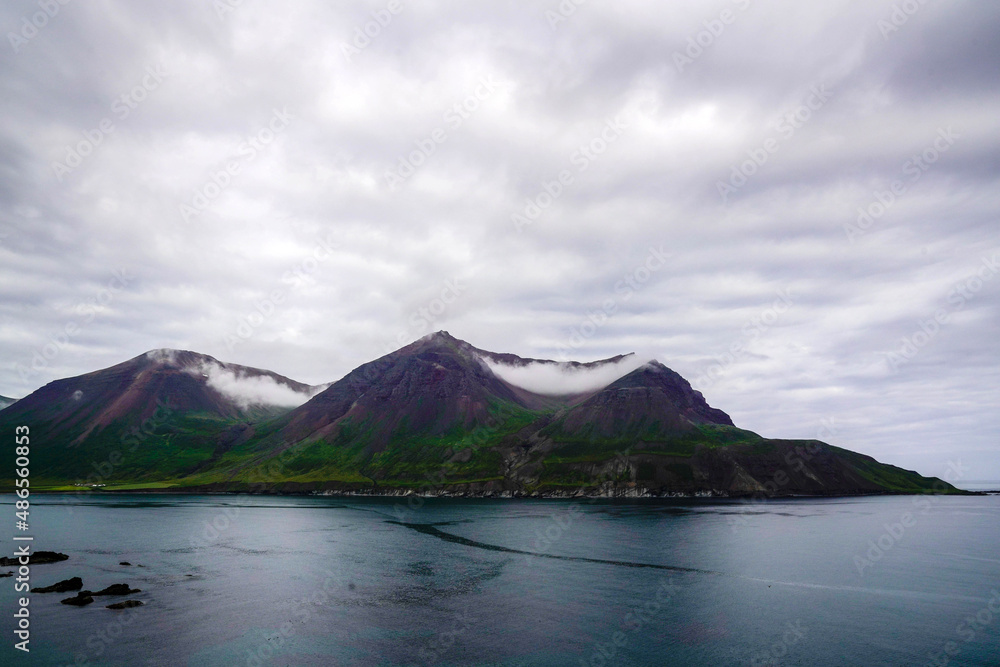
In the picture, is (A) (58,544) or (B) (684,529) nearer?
(A) (58,544)

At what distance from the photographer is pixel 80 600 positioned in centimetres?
7375

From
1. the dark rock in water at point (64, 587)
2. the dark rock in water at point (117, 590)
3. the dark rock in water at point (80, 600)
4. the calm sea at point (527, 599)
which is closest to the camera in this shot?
the calm sea at point (527, 599)

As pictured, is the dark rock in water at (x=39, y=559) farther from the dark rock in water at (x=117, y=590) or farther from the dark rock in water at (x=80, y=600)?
the dark rock in water at (x=80, y=600)

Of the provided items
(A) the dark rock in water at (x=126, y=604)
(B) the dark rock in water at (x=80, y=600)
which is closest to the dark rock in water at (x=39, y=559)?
(B) the dark rock in water at (x=80, y=600)

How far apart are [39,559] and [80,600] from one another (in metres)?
42.2

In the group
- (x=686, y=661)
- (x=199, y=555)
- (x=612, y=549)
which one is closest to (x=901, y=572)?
(x=612, y=549)

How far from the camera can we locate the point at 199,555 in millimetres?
116250

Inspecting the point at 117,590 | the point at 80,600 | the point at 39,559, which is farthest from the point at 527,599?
the point at 39,559

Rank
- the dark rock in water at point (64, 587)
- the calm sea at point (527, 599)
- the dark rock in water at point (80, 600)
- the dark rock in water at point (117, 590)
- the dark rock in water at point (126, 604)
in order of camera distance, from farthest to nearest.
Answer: the dark rock in water at point (64, 587), the dark rock in water at point (117, 590), the dark rock in water at point (80, 600), the dark rock in water at point (126, 604), the calm sea at point (527, 599)

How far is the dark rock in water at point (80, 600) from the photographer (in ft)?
240

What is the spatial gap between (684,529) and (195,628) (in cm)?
12291

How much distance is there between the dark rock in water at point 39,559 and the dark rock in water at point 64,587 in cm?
2705

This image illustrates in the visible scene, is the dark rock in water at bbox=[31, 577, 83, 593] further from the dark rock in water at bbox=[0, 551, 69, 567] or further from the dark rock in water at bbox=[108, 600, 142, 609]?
the dark rock in water at bbox=[0, 551, 69, 567]

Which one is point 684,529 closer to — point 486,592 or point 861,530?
point 861,530
